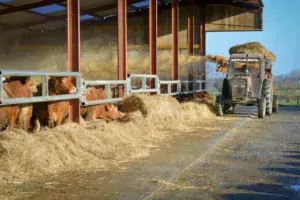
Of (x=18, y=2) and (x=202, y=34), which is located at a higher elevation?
(x=18, y=2)

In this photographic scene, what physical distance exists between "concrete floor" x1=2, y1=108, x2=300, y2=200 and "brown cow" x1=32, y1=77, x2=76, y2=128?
7.25 feet

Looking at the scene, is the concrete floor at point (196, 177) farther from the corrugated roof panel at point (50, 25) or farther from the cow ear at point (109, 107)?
the corrugated roof panel at point (50, 25)

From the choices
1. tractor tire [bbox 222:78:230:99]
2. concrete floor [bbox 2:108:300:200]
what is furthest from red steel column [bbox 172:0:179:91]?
concrete floor [bbox 2:108:300:200]

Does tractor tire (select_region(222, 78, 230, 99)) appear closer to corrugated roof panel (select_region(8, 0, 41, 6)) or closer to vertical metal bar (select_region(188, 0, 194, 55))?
vertical metal bar (select_region(188, 0, 194, 55))

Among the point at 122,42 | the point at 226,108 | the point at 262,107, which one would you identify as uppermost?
the point at 122,42

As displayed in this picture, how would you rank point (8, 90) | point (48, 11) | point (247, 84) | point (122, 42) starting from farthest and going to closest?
1. point (48, 11)
2. point (247, 84)
3. point (122, 42)
4. point (8, 90)

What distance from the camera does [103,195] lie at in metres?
4.92

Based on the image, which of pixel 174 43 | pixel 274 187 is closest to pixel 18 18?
pixel 174 43

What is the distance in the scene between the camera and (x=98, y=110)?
1062 centimetres

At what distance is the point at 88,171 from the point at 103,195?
1.19 meters

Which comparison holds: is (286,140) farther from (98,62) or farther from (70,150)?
(98,62)

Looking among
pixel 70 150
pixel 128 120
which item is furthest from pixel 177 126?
pixel 70 150

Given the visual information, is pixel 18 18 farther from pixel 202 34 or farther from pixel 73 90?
pixel 73 90

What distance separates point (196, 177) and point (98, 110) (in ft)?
17.1
